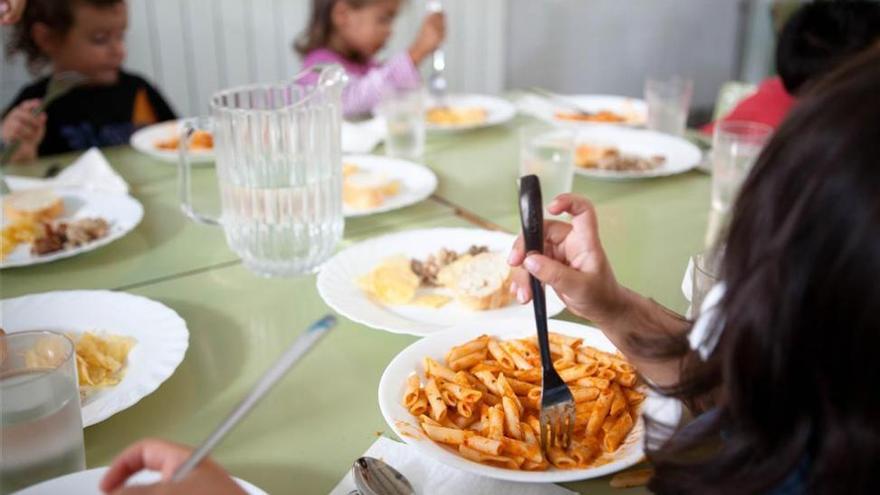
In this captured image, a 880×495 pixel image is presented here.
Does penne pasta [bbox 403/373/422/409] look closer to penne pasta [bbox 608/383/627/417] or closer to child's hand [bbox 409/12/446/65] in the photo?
penne pasta [bbox 608/383/627/417]

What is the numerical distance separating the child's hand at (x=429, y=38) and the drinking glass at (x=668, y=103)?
26.4 inches

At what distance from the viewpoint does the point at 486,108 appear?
195 centimetres

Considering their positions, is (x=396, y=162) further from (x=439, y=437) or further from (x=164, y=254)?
(x=439, y=437)

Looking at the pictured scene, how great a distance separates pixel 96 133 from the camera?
207cm

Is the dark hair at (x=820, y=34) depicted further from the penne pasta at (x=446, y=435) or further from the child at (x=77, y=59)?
the child at (x=77, y=59)

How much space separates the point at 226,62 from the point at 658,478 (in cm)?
262

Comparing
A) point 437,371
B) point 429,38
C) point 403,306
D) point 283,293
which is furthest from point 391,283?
point 429,38

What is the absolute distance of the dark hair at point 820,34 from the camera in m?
1.64

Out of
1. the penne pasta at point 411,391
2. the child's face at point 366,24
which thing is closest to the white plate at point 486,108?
the child's face at point 366,24

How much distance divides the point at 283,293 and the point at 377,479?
0.43 m

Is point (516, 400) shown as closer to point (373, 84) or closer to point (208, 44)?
point (373, 84)

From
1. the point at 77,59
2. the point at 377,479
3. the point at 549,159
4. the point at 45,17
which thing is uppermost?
the point at 45,17

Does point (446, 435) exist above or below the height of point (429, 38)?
below

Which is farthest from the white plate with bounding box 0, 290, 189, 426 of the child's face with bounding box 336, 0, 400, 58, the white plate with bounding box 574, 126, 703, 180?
the child's face with bounding box 336, 0, 400, 58
